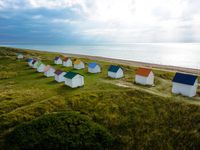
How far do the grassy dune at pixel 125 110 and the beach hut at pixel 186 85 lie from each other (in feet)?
5.48

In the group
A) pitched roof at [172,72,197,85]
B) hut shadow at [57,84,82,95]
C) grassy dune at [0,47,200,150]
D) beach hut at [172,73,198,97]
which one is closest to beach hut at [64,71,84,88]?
hut shadow at [57,84,82,95]

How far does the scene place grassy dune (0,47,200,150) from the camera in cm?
3059

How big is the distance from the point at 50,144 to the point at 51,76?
34045mm

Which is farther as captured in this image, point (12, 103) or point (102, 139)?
point (12, 103)

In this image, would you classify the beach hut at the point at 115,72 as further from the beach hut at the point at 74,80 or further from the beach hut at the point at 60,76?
the beach hut at the point at 60,76

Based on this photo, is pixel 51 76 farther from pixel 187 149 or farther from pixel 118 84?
pixel 187 149

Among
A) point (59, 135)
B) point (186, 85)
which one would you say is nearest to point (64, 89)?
point (59, 135)

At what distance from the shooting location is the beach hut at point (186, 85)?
128 ft

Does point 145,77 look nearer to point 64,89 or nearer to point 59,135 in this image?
point 64,89

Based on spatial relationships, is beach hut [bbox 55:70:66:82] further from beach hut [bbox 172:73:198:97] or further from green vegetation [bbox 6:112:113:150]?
beach hut [bbox 172:73:198:97]

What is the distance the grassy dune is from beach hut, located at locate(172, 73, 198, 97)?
1669 millimetres

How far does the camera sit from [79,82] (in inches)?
1854

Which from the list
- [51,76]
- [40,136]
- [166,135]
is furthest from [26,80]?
[166,135]

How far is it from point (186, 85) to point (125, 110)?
559 inches
